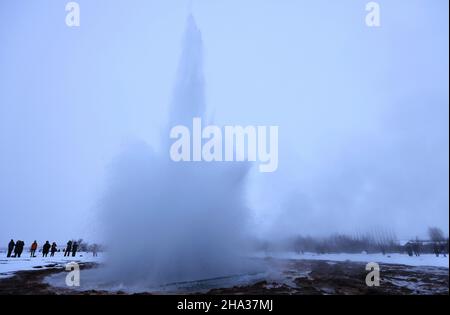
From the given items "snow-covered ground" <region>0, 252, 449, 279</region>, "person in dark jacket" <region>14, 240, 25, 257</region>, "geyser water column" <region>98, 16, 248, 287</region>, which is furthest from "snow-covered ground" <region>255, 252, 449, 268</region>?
"person in dark jacket" <region>14, 240, 25, 257</region>

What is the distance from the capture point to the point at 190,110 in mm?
23250

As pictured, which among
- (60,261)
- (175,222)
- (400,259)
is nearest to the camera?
(175,222)

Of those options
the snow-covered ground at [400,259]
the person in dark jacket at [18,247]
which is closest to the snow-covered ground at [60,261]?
the snow-covered ground at [400,259]

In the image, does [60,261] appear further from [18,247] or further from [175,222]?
[175,222]

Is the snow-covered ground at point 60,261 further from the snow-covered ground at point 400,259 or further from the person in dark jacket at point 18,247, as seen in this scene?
the person in dark jacket at point 18,247

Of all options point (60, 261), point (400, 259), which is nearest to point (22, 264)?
point (60, 261)

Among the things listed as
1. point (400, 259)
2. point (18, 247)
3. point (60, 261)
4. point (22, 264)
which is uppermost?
point (18, 247)

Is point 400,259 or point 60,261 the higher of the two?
point 60,261

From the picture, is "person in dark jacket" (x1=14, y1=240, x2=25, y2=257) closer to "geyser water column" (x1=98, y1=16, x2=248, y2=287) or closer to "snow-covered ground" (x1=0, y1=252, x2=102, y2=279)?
"snow-covered ground" (x1=0, y1=252, x2=102, y2=279)

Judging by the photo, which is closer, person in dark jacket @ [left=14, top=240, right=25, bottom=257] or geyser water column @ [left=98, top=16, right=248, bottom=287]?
geyser water column @ [left=98, top=16, right=248, bottom=287]
